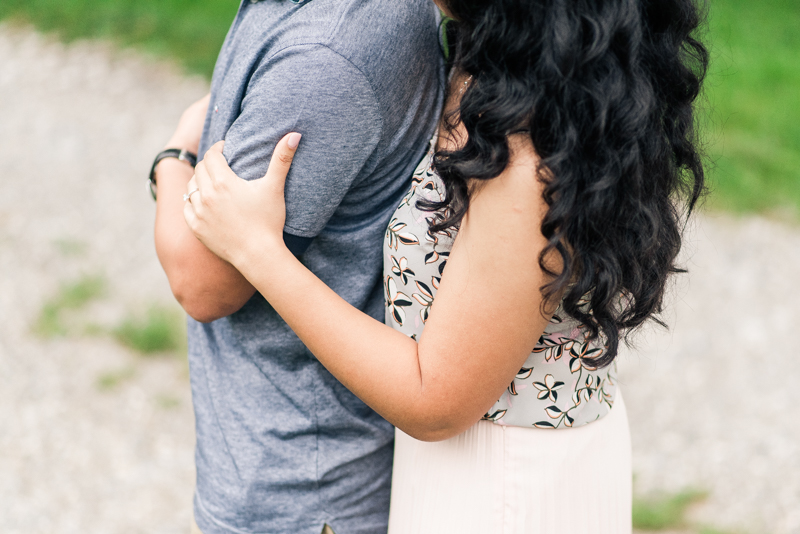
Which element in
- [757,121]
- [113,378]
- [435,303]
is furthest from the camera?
[757,121]

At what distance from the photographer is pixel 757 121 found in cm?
520

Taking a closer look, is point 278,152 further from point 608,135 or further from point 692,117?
point 692,117

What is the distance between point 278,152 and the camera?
1.05 m

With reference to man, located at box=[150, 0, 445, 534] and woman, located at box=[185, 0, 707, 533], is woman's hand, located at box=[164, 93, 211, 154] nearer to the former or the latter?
man, located at box=[150, 0, 445, 534]

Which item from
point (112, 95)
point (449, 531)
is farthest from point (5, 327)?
point (449, 531)

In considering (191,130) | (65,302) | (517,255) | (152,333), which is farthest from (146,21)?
(517,255)

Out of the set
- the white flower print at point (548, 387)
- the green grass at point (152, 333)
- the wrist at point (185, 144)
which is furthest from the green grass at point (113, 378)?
the white flower print at point (548, 387)

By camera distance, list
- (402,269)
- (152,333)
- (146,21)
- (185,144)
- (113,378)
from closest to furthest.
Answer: (402,269) < (185,144) < (113,378) < (152,333) < (146,21)

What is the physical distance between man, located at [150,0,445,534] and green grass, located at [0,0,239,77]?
174 inches

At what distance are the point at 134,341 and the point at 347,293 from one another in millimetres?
2506

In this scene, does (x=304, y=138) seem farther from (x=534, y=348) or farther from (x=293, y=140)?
(x=534, y=348)

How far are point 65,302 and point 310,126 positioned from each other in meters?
3.09

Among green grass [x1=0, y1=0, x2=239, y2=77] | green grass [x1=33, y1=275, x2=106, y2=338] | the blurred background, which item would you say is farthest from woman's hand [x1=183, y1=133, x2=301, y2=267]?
green grass [x1=0, y1=0, x2=239, y2=77]

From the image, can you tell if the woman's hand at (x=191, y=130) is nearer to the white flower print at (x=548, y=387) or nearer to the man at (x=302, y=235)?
the man at (x=302, y=235)
